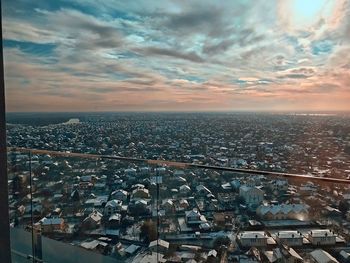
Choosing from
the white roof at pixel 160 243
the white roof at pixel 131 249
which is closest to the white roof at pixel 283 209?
the white roof at pixel 160 243

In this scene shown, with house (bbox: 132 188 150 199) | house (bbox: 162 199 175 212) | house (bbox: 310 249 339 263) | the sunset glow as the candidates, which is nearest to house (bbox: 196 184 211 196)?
house (bbox: 162 199 175 212)

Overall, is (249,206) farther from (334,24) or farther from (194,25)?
(194,25)

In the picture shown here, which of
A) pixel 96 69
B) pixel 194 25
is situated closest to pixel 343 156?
pixel 194 25

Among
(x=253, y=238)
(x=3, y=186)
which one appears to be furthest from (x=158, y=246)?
(x=3, y=186)

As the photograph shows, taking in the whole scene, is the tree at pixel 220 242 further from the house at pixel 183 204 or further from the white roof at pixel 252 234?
the house at pixel 183 204

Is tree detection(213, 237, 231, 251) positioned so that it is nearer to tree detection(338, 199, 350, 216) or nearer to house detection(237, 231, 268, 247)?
house detection(237, 231, 268, 247)

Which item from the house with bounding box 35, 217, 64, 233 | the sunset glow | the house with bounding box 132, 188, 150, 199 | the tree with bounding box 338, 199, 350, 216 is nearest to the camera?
the tree with bounding box 338, 199, 350, 216
